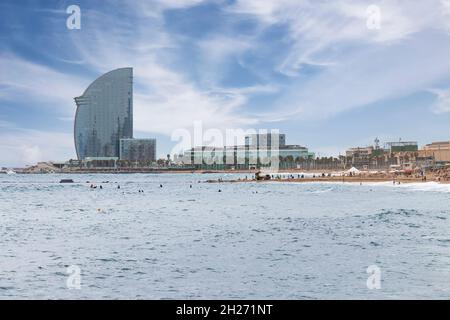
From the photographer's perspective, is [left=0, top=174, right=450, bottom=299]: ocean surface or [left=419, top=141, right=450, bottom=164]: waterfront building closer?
[left=0, top=174, right=450, bottom=299]: ocean surface

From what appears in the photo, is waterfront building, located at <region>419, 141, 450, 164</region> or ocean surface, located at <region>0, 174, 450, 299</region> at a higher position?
waterfront building, located at <region>419, 141, 450, 164</region>

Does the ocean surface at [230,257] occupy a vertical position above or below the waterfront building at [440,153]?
below

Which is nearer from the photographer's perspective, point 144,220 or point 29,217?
point 144,220

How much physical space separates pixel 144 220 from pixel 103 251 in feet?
51.7

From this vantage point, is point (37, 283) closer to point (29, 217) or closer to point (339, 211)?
point (29, 217)

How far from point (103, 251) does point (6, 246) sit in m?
6.10

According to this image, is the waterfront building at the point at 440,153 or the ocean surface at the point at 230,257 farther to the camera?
the waterfront building at the point at 440,153

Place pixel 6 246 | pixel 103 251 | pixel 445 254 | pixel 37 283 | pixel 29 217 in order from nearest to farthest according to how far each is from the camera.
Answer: pixel 37 283 < pixel 445 254 < pixel 103 251 < pixel 6 246 < pixel 29 217

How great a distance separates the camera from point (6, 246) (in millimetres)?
26234

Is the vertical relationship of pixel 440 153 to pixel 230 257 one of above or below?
above
